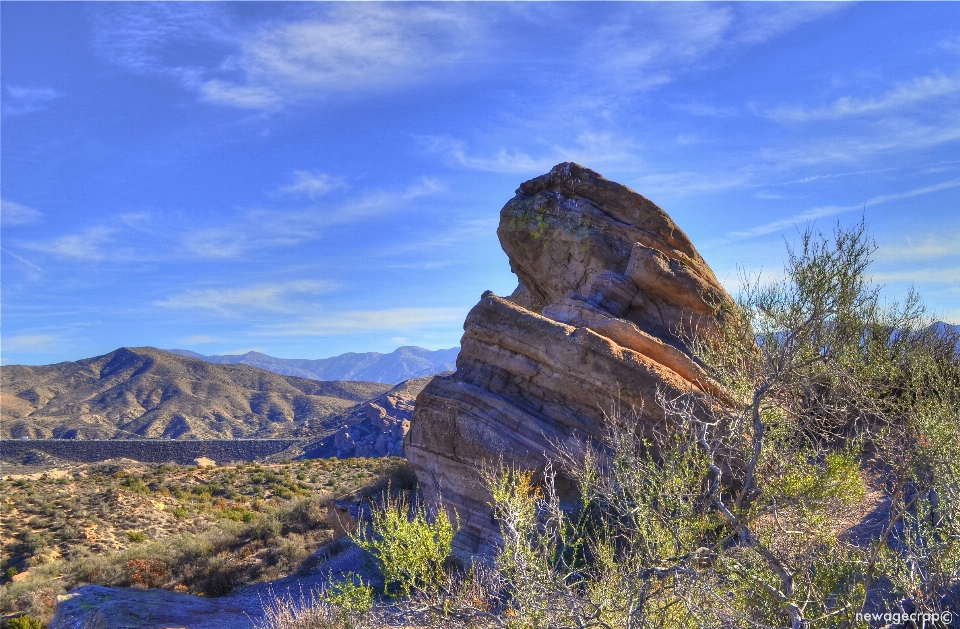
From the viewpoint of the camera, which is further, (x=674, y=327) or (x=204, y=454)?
(x=204, y=454)

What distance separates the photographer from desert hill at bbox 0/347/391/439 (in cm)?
8006

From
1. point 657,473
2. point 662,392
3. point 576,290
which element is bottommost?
point 657,473

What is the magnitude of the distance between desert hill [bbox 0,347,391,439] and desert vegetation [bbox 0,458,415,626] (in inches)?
1616

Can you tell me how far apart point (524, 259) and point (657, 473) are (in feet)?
38.9

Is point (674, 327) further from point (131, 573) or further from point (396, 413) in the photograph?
point (396, 413)

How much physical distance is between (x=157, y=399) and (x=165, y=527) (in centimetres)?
7575

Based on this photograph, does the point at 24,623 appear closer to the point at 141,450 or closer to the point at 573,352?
the point at 573,352

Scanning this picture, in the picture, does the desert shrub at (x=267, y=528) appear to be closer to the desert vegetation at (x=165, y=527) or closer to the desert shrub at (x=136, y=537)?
the desert vegetation at (x=165, y=527)

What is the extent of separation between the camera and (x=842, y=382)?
13.1 m

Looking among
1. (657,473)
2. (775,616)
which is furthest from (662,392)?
(775,616)

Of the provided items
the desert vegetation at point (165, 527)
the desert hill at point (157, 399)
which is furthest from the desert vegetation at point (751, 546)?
the desert hill at point (157, 399)

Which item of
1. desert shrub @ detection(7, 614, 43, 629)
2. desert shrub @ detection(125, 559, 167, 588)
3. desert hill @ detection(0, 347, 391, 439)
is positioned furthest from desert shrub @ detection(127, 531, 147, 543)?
desert hill @ detection(0, 347, 391, 439)

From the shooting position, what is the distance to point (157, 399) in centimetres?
9344

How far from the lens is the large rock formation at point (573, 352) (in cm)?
1348
